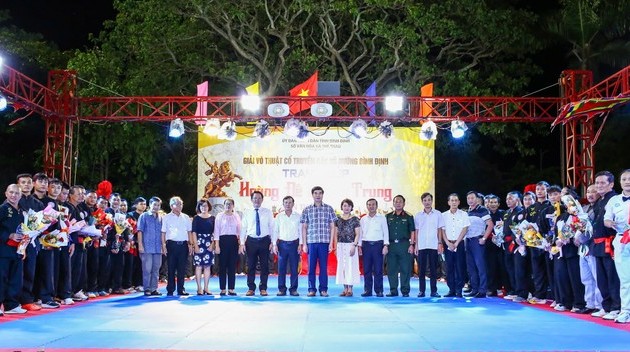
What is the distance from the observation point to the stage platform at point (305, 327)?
5082mm

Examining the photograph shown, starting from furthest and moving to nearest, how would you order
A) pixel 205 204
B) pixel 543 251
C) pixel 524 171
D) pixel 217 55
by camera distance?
pixel 524 171
pixel 217 55
pixel 205 204
pixel 543 251

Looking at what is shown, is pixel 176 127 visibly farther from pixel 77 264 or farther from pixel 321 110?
pixel 77 264

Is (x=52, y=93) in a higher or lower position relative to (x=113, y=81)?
lower

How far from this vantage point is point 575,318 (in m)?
6.96

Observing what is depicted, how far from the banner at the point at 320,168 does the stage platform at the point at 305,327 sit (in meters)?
6.23

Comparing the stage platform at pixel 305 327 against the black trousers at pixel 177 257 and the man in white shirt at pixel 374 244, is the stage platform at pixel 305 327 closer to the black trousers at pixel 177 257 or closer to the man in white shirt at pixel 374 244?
the black trousers at pixel 177 257

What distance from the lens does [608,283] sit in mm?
6934

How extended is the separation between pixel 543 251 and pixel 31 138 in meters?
16.7

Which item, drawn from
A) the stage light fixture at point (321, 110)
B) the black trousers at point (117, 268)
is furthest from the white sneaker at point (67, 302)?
the stage light fixture at point (321, 110)

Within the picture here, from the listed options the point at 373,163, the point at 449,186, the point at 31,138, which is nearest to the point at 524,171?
the point at 449,186

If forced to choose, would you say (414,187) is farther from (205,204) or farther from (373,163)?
(205,204)

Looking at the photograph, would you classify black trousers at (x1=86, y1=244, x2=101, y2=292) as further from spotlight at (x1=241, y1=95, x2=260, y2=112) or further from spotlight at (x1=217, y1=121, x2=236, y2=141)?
spotlight at (x1=217, y1=121, x2=236, y2=141)

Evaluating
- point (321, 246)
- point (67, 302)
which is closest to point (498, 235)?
point (321, 246)

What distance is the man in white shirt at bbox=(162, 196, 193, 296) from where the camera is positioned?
9.27 m
